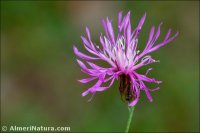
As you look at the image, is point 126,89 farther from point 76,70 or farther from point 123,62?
point 76,70

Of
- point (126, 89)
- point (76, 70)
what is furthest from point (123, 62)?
point (76, 70)

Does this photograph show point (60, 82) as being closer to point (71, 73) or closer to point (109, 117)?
point (71, 73)

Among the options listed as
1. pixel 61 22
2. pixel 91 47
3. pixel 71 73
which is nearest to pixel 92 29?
pixel 61 22

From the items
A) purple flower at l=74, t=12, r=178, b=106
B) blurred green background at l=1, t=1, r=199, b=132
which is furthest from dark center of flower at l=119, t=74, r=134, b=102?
blurred green background at l=1, t=1, r=199, b=132

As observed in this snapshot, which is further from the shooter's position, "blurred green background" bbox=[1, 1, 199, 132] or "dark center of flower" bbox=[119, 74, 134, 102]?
"blurred green background" bbox=[1, 1, 199, 132]

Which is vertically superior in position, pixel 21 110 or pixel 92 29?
pixel 92 29

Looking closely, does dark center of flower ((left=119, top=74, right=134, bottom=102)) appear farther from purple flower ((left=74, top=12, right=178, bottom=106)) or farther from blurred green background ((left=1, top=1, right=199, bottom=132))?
blurred green background ((left=1, top=1, right=199, bottom=132))

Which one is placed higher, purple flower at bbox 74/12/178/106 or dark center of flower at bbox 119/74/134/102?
purple flower at bbox 74/12/178/106
